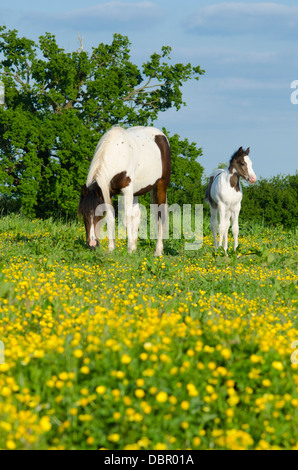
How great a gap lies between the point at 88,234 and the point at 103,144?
6.40 feet

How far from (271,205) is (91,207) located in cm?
1068

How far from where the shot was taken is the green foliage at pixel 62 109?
20625mm

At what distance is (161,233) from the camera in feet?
43.6

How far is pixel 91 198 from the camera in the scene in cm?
1068

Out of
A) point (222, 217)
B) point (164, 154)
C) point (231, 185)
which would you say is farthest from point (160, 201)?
point (231, 185)

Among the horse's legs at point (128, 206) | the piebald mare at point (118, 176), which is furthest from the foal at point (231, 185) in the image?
the horse's legs at point (128, 206)

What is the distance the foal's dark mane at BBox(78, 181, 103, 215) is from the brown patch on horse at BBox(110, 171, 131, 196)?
0.44m

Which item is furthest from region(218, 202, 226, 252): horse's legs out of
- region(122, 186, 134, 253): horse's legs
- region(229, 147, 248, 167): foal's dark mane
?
region(122, 186, 134, 253): horse's legs

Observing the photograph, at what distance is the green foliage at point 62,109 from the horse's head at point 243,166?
30.5 ft

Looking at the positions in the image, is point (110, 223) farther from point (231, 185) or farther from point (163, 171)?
point (231, 185)

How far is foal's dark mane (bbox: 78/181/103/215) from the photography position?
10.6 metres

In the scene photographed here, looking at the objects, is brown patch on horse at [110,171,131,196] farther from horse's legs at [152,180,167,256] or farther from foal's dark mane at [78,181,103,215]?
horse's legs at [152,180,167,256]
